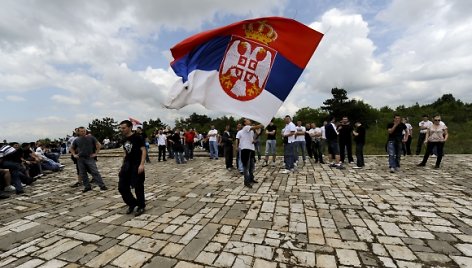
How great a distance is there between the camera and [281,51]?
4656 mm

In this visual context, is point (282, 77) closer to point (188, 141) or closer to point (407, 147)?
point (188, 141)

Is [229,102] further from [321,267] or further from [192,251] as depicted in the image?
[321,267]

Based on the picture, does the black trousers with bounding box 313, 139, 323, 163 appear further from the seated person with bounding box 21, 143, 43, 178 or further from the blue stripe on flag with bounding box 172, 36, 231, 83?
the seated person with bounding box 21, 143, 43, 178

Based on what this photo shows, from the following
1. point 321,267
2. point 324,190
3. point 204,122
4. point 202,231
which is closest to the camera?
point 321,267

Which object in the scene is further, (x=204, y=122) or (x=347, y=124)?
(x=204, y=122)

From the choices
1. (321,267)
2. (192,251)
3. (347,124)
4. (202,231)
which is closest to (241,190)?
(202,231)

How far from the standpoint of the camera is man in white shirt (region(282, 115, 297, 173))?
9180mm

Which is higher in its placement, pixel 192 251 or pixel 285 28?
pixel 285 28

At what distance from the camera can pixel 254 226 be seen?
450 centimetres

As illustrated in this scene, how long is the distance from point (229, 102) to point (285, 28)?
1.55m

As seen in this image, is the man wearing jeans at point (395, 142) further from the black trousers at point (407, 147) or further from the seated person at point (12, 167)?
the seated person at point (12, 167)

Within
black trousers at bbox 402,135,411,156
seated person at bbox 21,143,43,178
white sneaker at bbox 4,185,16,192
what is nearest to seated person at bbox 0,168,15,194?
white sneaker at bbox 4,185,16,192

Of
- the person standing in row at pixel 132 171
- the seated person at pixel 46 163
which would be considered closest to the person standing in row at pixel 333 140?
the person standing in row at pixel 132 171

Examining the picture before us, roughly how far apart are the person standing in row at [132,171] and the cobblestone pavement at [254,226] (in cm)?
28
